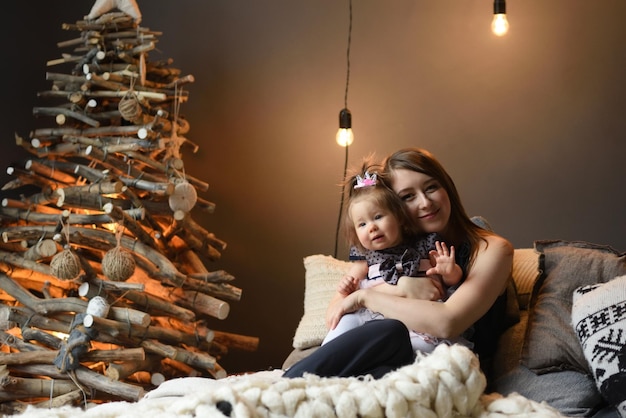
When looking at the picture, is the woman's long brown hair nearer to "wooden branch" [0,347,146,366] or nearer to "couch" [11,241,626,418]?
"couch" [11,241,626,418]

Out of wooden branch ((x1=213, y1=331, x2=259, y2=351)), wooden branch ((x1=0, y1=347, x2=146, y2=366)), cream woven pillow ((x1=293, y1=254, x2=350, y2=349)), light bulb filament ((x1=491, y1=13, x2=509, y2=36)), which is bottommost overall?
wooden branch ((x1=213, y1=331, x2=259, y2=351))

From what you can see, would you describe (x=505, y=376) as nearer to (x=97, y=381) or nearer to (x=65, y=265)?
(x=97, y=381)

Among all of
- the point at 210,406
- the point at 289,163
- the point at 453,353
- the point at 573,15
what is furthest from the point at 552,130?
the point at 210,406

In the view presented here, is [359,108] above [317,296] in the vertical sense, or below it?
above

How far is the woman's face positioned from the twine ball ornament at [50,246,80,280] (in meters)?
1.32

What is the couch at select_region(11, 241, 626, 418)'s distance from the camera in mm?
1565

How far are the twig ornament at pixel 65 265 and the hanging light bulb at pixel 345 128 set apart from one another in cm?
129

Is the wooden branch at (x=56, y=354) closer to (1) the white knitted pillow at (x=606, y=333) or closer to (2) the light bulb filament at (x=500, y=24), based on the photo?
(1) the white knitted pillow at (x=606, y=333)

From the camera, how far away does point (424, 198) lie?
2338 mm

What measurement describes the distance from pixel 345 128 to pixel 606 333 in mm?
1752

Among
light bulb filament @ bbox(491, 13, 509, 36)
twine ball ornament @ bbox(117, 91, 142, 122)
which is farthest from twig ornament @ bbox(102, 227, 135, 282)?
light bulb filament @ bbox(491, 13, 509, 36)

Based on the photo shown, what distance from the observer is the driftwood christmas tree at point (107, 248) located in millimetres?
2934

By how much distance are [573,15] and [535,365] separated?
1881mm

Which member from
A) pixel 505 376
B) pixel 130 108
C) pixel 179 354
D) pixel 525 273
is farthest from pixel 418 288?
pixel 130 108
